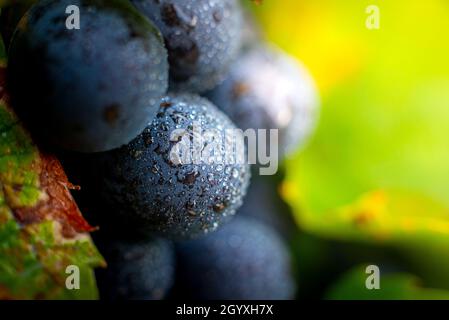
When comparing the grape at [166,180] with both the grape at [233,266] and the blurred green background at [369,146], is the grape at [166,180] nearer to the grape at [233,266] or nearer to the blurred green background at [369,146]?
the grape at [233,266]

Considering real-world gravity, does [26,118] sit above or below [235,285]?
above

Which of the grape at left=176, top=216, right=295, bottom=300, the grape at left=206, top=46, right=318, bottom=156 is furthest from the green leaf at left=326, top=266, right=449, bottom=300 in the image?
the grape at left=206, top=46, right=318, bottom=156

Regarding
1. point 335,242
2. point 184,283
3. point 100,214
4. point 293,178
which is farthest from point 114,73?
point 335,242

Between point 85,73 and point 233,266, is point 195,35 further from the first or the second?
point 233,266

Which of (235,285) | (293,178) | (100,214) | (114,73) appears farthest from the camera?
(293,178)

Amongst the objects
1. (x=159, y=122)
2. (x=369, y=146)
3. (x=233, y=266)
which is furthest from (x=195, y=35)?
(x=369, y=146)

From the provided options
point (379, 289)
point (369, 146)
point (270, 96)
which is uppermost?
point (270, 96)

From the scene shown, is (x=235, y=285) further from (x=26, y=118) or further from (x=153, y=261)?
(x=26, y=118)

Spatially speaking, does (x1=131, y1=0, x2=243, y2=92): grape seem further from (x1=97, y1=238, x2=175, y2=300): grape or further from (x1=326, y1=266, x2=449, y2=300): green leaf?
(x1=326, y1=266, x2=449, y2=300): green leaf
